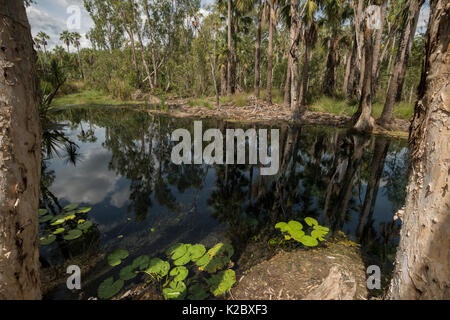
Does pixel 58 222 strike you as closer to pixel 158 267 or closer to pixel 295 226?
pixel 158 267

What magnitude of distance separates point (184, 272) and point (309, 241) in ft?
5.63

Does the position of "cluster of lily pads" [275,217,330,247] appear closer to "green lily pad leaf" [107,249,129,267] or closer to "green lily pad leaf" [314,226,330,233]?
"green lily pad leaf" [314,226,330,233]

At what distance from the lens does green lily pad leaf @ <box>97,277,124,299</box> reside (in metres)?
2.09

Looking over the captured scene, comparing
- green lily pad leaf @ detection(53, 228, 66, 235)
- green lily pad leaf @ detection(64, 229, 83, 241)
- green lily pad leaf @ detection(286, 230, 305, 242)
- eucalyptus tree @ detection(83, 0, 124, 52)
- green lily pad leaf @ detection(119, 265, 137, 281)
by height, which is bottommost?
green lily pad leaf @ detection(119, 265, 137, 281)

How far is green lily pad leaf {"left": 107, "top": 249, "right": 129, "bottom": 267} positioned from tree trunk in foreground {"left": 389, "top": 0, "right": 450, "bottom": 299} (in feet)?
9.13

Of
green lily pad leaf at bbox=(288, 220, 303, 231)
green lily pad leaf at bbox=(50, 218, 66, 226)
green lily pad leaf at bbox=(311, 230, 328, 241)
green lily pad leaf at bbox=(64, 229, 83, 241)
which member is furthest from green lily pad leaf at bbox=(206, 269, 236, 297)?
green lily pad leaf at bbox=(50, 218, 66, 226)

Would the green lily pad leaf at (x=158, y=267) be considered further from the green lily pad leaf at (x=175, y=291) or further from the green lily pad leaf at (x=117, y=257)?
the green lily pad leaf at (x=117, y=257)

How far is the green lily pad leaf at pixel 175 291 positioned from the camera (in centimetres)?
206

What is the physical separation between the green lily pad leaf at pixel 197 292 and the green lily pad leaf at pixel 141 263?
634 millimetres

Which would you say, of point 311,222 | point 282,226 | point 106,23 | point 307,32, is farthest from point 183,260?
point 106,23

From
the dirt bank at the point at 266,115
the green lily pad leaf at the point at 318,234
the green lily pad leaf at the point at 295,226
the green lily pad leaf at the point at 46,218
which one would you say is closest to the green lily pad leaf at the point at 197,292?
the green lily pad leaf at the point at 295,226
